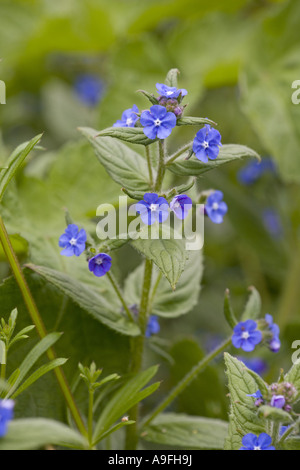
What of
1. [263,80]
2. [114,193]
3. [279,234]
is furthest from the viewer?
[279,234]

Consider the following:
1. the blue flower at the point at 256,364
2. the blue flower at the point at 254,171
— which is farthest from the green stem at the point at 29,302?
the blue flower at the point at 254,171

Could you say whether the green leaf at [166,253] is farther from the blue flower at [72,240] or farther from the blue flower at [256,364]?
the blue flower at [256,364]

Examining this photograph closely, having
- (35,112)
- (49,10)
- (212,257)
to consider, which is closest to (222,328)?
(212,257)

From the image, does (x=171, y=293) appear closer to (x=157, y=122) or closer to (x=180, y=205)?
(x=180, y=205)

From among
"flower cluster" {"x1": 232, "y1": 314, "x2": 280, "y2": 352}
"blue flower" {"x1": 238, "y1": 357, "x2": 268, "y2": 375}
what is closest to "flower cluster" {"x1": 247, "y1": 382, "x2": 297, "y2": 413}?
"flower cluster" {"x1": 232, "y1": 314, "x2": 280, "y2": 352}

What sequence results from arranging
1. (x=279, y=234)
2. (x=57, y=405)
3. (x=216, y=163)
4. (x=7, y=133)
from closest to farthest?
1. (x=216, y=163)
2. (x=57, y=405)
3. (x=279, y=234)
4. (x=7, y=133)

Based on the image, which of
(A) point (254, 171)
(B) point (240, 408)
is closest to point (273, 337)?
(B) point (240, 408)

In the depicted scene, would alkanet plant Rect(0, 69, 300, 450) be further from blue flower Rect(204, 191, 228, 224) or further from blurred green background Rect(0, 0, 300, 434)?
blurred green background Rect(0, 0, 300, 434)

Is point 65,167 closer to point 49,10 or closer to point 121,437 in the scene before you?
point 121,437
